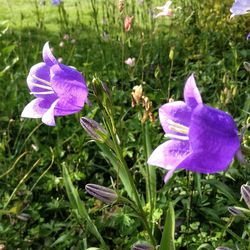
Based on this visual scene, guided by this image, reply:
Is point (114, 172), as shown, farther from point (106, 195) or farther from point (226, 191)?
point (106, 195)

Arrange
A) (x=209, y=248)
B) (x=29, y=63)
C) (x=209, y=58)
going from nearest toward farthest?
(x=209, y=248) < (x=209, y=58) < (x=29, y=63)

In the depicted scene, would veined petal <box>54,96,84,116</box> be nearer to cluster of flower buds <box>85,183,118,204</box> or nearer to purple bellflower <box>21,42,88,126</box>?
purple bellflower <box>21,42,88,126</box>

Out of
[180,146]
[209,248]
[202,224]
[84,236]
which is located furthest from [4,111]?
[180,146]

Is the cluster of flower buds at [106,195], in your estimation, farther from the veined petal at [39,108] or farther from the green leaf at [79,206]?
the green leaf at [79,206]

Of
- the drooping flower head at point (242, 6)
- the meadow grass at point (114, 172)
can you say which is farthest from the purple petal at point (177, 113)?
the drooping flower head at point (242, 6)

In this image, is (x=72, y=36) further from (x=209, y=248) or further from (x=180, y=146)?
(x=180, y=146)

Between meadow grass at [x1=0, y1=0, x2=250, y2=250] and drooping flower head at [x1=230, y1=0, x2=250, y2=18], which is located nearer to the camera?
drooping flower head at [x1=230, y1=0, x2=250, y2=18]

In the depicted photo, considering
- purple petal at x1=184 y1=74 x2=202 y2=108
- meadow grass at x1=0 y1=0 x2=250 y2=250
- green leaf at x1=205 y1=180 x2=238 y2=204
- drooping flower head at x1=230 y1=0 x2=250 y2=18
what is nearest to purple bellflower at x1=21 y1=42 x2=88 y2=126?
purple petal at x1=184 y1=74 x2=202 y2=108
